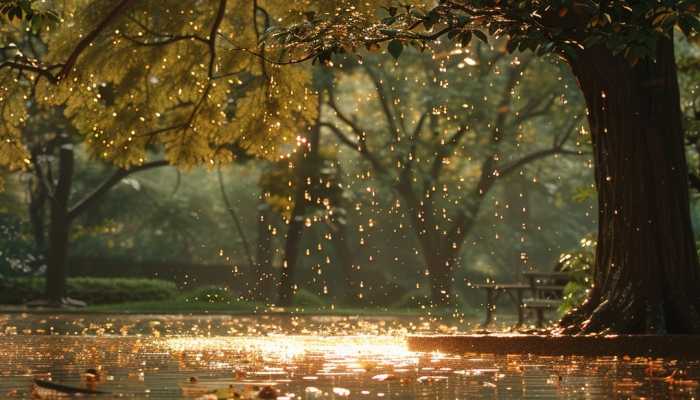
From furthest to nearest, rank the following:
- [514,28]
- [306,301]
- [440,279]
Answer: [440,279] → [306,301] → [514,28]

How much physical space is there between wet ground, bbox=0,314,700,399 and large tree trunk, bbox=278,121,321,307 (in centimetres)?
1899

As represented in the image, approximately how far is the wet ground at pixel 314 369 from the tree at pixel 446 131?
23.2m

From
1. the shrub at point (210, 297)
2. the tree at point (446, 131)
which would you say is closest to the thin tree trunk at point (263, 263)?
the tree at point (446, 131)

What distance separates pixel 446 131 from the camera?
4741cm

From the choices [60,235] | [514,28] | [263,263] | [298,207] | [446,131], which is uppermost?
[446,131]

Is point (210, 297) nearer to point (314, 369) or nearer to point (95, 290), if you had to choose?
point (95, 290)

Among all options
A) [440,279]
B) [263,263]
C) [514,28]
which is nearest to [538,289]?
[514,28]

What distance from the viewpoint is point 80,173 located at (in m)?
57.8

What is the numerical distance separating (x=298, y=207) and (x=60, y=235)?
7.70 meters

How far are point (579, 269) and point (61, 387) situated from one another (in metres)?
13.6

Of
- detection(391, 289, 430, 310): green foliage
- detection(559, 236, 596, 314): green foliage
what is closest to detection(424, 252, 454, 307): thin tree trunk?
detection(391, 289, 430, 310): green foliage

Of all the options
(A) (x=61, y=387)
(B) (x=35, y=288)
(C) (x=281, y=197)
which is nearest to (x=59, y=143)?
(B) (x=35, y=288)

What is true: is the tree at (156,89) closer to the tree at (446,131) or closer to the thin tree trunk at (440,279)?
the tree at (446,131)

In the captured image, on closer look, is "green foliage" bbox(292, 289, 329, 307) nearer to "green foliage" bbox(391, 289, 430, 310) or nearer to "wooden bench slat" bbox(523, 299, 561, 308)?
"green foliage" bbox(391, 289, 430, 310)
